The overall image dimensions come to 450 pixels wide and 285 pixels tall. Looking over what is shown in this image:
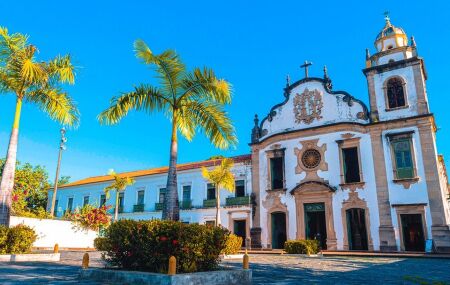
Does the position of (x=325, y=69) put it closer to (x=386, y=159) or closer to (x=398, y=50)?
(x=398, y=50)

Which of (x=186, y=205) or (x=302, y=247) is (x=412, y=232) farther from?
(x=186, y=205)

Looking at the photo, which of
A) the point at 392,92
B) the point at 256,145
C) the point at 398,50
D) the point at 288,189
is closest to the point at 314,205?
the point at 288,189

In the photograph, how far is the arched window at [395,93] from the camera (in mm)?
22141

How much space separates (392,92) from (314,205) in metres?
8.44

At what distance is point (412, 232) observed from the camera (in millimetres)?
19906

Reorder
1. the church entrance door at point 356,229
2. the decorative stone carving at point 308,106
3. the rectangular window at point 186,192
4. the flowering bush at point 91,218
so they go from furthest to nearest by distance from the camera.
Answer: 1. the rectangular window at point 186,192
2. the flowering bush at point 91,218
3. the decorative stone carving at point 308,106
4. the church entrance door at point 356,229

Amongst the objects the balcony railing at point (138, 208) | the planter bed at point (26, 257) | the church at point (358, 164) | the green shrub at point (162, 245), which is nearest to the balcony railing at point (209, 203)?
the church at point (358, 164)

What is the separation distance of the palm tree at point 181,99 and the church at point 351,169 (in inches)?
522

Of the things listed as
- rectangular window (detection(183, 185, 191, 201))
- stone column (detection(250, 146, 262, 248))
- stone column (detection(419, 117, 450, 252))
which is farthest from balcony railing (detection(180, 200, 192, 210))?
stone column (detection(419, 117, 450, 252))

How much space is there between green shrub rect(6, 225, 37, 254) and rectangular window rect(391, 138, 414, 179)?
18384mm

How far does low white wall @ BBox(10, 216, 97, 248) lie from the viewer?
23438 millimetres

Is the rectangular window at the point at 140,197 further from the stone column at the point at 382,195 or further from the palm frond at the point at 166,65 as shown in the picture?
the palm frond at the point at 166,65

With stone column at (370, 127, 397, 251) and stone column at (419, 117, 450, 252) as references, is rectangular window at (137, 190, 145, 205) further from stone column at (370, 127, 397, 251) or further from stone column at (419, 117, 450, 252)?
stone column at (419, 117, 450, 252)

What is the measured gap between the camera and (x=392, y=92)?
2256cm
